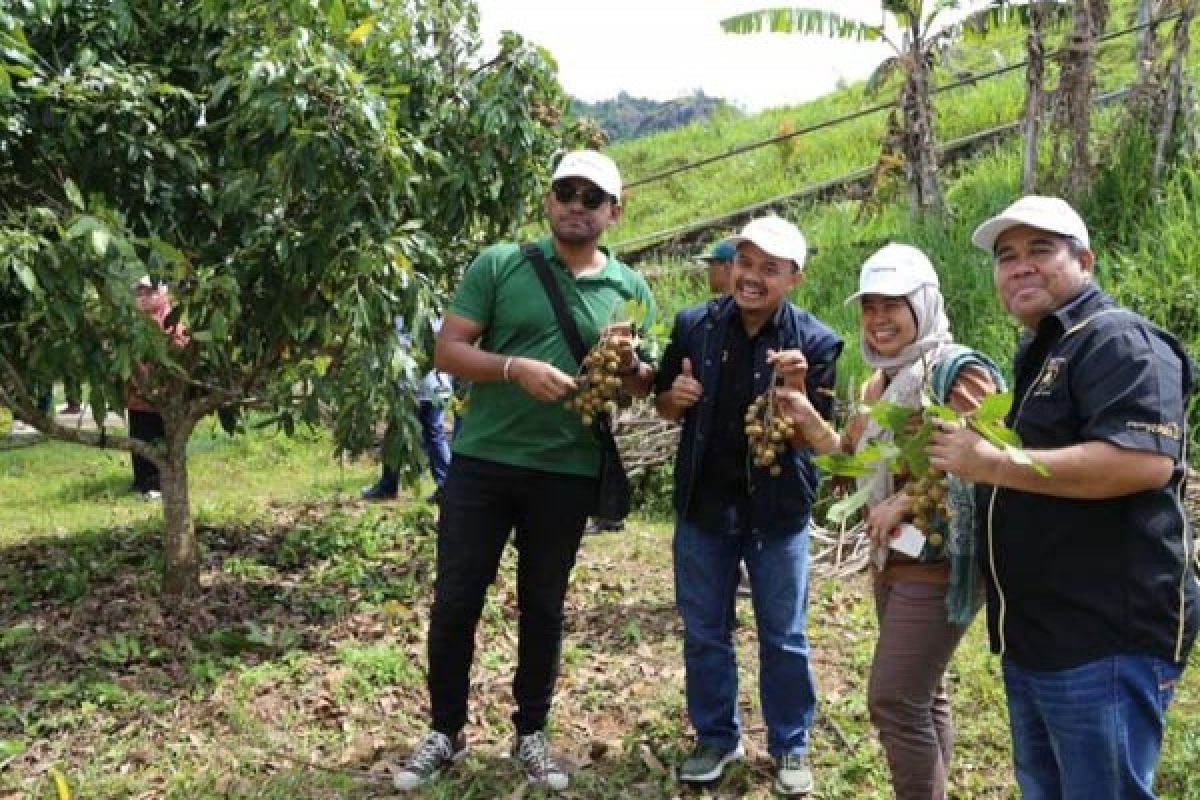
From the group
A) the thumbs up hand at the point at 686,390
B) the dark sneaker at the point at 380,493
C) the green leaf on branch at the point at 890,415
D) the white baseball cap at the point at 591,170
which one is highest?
the white baseball cap at the point at 591,170

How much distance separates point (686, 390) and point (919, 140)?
6245mm

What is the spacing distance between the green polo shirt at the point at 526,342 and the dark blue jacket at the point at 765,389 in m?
0.29

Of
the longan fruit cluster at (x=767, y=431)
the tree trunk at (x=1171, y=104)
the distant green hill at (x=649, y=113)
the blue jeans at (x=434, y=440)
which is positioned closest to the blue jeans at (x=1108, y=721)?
the longan fruit cluster at (x=767, y=431)

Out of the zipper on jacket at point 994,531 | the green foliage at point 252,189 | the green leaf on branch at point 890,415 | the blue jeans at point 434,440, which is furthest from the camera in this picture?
the blue jeans at point 434,440

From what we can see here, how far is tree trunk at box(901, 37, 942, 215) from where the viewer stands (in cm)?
873

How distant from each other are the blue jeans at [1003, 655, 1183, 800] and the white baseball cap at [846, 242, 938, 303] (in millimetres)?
976

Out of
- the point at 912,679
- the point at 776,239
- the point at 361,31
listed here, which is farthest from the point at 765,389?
the point at 361,31

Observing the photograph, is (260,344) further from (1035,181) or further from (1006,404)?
(1035,181)

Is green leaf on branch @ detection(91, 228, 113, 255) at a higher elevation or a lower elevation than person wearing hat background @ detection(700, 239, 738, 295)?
lower

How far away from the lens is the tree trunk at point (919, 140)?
8734 mm

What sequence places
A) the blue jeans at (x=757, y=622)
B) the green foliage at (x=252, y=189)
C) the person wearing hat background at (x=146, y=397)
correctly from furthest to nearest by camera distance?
the person wearing hat background at (x=146, y=397)
the green foliage at (x=252, y=189)
the blue jeans at (x=757, y=622)

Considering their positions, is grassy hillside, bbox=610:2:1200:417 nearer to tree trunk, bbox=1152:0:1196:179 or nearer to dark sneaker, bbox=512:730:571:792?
tree trunk, bbox=1152:0:1196:179

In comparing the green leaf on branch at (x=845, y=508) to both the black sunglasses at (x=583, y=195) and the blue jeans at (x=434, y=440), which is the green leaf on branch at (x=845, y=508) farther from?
the blue jeans at (x=434, y=440)

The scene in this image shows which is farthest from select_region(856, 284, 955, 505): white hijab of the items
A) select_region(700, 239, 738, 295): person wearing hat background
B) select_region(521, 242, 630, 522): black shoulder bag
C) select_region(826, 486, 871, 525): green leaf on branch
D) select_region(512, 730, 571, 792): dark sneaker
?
select_region(700, 239, 738, 295): person wearing hat background
